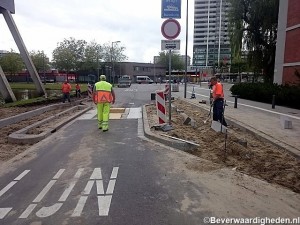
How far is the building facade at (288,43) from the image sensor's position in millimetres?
23141

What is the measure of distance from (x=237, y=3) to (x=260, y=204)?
29682 millimetres

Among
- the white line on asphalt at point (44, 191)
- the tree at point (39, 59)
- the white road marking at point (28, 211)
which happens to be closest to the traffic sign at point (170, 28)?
the white line on asphalt at point (44, 191)

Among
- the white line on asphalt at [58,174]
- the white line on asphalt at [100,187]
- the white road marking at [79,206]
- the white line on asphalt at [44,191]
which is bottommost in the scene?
the white line on asphalt at [58,174]

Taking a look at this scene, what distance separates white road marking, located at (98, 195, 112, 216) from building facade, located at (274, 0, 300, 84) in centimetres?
2074

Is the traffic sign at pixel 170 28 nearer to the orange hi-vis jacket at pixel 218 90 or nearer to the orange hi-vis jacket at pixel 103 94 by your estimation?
the orange hi-vis jacket at pixel 218 90

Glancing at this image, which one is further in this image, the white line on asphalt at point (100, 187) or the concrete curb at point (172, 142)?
the concrete curb at point (172, 142)

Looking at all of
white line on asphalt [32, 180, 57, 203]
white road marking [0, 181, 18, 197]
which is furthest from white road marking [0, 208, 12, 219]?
white road marking [0, 181, 18, 197]

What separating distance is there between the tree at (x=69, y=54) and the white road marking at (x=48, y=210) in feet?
241

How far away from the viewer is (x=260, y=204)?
14.7 feet

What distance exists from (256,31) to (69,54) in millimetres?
53052

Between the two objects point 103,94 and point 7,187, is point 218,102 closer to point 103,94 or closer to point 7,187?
point 103,94

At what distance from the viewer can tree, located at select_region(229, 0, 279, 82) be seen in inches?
1164

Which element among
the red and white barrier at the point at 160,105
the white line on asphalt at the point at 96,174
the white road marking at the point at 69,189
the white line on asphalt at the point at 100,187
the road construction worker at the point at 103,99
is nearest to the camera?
the white road marking at the point at 69,189

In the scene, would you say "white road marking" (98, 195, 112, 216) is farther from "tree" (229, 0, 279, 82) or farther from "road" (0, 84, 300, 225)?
"tree" (229, 0, 279, 82)
